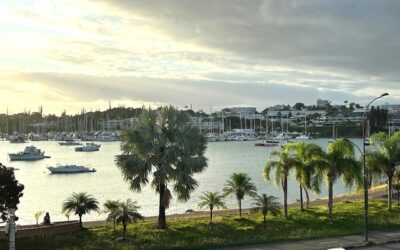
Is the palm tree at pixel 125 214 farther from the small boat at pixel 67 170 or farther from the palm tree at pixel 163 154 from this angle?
the small boat at pixel 67 170

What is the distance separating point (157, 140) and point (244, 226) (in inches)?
334

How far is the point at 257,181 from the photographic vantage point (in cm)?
9119

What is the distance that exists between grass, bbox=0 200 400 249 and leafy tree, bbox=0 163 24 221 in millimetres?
4206

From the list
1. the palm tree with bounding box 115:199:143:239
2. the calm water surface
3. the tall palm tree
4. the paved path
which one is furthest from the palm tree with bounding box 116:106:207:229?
the calm water surface

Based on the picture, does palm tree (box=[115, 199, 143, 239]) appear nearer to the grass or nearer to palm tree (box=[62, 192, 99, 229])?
the grass

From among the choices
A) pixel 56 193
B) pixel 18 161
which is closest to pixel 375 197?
pixel 56 193

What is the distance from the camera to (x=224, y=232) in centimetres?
3600

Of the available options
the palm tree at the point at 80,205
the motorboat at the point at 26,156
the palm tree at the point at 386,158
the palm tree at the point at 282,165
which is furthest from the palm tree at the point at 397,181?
the motorboat at the point at 26,156

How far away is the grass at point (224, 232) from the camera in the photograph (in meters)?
32.6

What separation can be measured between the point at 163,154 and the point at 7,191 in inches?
480

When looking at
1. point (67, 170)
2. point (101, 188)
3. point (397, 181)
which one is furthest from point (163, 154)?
point (67, 170)

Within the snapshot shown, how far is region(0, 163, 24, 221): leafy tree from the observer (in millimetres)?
27734

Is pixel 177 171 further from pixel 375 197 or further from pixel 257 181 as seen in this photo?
pixel 257 181

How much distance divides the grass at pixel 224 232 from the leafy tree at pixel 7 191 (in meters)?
4.21
